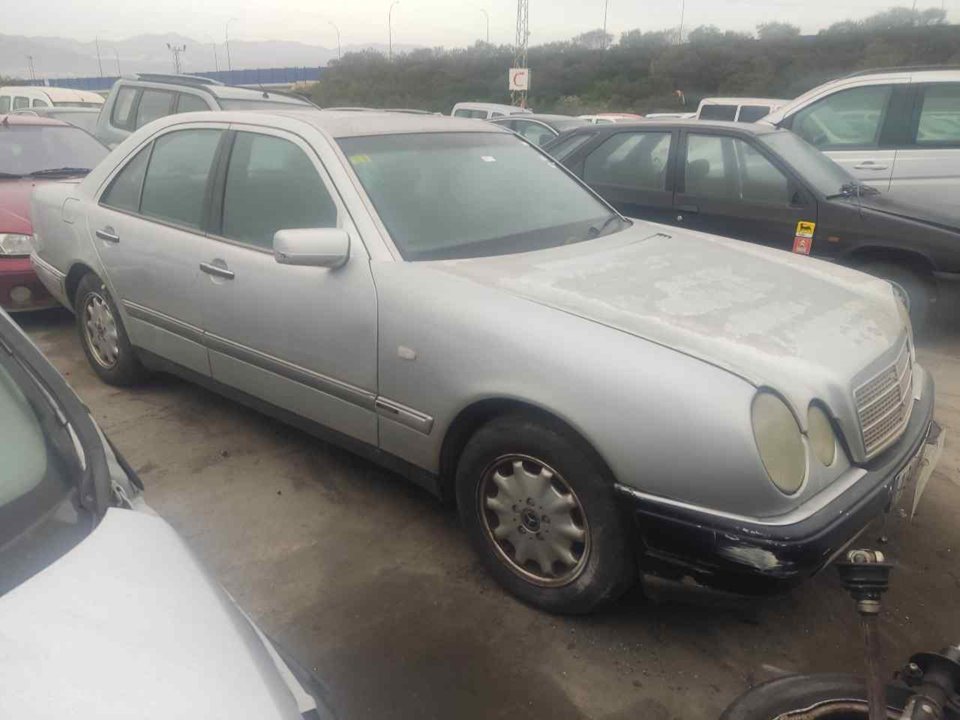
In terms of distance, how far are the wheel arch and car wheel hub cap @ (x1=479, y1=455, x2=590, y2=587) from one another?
141 mm

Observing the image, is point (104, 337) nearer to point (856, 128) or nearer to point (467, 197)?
point (467, 197)

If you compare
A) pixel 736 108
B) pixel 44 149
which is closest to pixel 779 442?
pixel 44 149

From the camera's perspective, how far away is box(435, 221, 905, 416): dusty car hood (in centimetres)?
217

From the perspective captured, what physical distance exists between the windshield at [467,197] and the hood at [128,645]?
163 cm

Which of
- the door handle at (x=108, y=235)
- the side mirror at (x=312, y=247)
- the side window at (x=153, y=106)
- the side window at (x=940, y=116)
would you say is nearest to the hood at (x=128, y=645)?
the side mirror at (x=312, y=247)

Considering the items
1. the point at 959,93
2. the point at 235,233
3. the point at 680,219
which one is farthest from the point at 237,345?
the point at 959,93

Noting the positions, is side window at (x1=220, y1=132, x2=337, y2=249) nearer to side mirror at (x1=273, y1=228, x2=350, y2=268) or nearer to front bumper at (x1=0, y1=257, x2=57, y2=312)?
side mirror at (x1=273, y1=228, x2=350, y2=268)

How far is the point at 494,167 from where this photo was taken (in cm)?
334

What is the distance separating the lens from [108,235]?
3828 mm

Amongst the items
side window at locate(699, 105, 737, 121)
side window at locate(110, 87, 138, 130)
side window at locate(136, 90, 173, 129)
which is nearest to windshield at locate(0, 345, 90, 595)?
side window at locate(136, 90, 173, 129)

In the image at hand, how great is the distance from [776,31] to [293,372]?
5216 centimetres

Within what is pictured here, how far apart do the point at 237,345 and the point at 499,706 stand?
1.86m

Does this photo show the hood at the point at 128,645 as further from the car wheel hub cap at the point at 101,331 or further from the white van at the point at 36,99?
the white van at the point at 36,99

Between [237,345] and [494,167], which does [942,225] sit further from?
[237,345]
